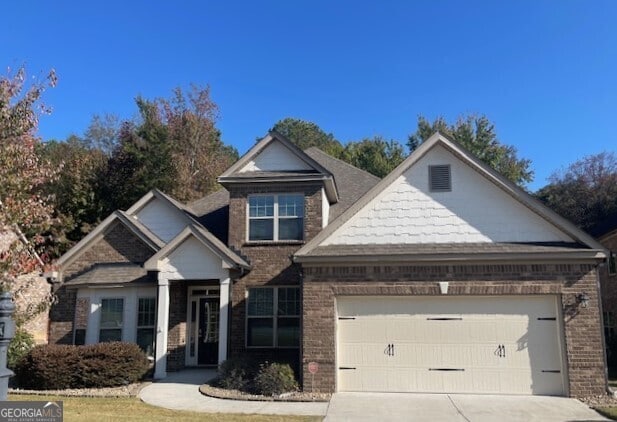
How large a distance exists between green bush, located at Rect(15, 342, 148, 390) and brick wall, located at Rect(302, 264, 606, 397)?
498cm

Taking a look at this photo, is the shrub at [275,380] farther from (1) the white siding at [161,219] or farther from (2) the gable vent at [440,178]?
(1) the white siding at [161,219]

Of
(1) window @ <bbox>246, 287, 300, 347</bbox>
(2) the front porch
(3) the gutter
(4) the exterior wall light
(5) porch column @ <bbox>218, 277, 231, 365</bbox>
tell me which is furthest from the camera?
(1) window @ <bbox>246, 287, 300, 347</bbox>

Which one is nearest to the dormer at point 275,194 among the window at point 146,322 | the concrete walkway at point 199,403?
the window at point 146,322

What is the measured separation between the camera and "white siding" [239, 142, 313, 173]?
682 inches

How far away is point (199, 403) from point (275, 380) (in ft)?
6.15

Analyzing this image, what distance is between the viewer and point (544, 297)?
43.2 feet

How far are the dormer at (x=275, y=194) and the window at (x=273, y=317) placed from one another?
5.49 ft

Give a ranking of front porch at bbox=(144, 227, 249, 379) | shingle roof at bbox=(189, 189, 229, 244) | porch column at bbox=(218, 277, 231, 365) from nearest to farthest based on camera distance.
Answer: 1. porch column at bbox=(218, 277, 231, 365)
2. front porch at bbox=(144, 227, 249, 379)
3. shingle roof at bbox=(189, 189, 229, 244)

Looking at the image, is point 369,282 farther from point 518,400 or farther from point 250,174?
point 250,174

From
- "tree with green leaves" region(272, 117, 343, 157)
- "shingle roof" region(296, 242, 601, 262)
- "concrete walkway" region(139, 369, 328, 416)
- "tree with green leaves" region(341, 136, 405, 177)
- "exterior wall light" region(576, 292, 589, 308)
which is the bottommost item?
"concrete walkway" region(139, 369, 328, 416)

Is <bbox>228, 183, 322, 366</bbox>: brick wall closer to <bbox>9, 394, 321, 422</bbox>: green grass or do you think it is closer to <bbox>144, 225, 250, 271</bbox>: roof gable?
<bbox>144, 225, 250, 271</bbox>: roof gable

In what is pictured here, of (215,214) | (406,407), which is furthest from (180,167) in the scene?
(406,407)

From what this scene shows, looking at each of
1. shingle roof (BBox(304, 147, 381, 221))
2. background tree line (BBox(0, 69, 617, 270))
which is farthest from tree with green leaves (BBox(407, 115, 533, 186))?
shingle roof (BBox(304, 147, 381, 221))

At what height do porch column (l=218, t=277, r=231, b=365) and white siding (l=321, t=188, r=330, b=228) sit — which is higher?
white siding (l=321, t=188, r=330, b=228)
